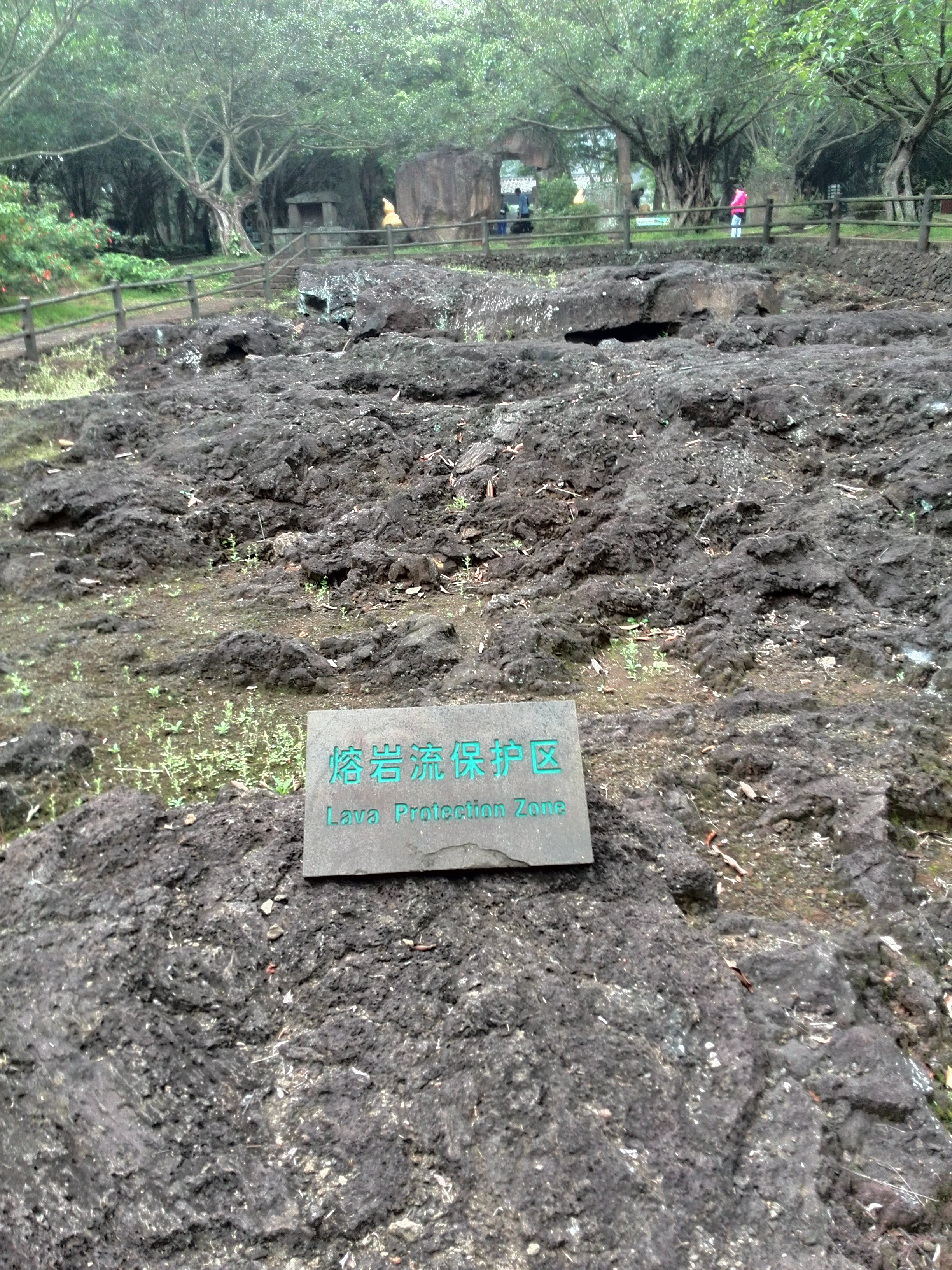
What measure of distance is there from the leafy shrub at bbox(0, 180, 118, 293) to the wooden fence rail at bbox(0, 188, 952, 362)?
441mm

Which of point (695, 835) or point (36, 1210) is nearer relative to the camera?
point (36, 1210)

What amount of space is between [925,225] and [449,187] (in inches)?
614

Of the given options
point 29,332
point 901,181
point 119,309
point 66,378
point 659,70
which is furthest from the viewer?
point 659,70

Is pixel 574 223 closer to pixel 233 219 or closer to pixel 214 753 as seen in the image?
pixel 233 219

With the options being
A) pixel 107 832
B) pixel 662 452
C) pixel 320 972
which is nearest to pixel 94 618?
pixel 107 832

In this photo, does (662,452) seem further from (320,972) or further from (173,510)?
(320,972)

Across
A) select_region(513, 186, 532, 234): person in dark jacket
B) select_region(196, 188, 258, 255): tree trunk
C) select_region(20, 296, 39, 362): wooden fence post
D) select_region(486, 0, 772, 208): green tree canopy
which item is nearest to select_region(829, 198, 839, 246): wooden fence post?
select_region(486, 0, 772, 208): green tree canopy

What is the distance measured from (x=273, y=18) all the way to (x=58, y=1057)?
26.5 meters

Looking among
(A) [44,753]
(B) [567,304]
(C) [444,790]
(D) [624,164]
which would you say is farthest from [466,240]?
(C) [444,790]

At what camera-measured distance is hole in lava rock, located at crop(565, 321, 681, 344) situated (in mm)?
13055

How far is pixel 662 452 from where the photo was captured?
6781 mm

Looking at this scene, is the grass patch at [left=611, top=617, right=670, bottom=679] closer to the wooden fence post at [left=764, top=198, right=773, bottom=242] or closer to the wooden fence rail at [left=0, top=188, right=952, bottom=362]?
the wooden fence rail at [left=0, top=188, right=952, bottom=362]

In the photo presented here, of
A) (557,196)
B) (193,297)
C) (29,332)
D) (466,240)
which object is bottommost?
(29,332)

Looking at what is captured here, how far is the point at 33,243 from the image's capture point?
15.8 m
